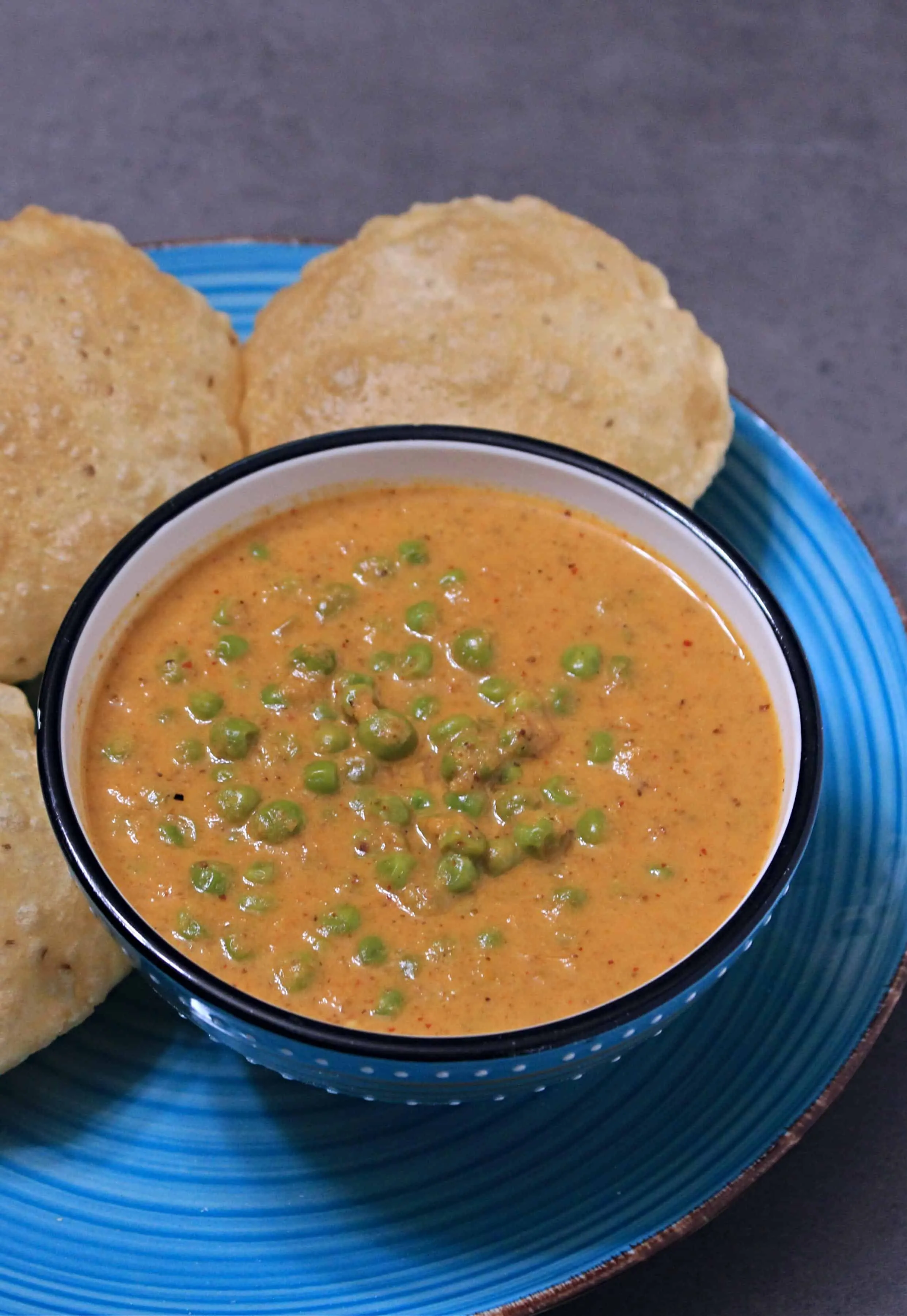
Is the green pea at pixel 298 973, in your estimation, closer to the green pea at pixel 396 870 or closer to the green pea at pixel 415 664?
the green pea at pixel 396 870

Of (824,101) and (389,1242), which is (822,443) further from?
(389,1242)

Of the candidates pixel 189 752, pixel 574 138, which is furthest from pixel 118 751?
pixel 574 138

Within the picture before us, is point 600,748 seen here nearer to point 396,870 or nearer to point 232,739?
point 396,870

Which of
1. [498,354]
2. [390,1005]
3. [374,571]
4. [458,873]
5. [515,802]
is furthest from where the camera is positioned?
[498,354]

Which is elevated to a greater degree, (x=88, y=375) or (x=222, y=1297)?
(x=88, y=375)

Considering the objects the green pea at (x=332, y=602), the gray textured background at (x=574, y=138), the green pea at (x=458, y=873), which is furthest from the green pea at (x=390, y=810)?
the gray textured background at (x=574, y=138)

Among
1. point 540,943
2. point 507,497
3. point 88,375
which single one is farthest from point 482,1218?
point 88,375
